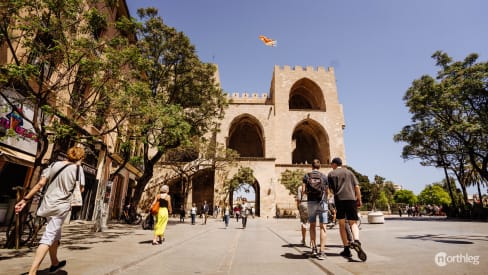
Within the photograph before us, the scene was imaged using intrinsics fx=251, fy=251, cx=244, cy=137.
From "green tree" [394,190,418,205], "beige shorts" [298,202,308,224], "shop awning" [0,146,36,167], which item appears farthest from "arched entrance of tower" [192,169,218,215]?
"green tree" [394,190,418,205]

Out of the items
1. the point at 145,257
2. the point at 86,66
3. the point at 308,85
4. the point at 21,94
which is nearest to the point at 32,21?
the point at 86,66

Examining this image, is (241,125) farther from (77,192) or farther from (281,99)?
(77,192)

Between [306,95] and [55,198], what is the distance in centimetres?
4110

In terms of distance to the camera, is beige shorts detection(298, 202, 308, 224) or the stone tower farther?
the stone tower

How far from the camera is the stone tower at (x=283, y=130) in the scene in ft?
93.8

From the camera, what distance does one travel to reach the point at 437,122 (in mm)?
21938

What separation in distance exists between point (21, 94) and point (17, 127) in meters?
1.06

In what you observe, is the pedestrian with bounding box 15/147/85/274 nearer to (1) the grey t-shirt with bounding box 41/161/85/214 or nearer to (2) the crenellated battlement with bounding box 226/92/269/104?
(1) the grey t-shirt with bounding box 41/161/85/214

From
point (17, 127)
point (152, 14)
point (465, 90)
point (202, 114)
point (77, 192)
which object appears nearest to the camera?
point (77, 192)

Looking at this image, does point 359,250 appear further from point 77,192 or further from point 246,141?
point 246,141

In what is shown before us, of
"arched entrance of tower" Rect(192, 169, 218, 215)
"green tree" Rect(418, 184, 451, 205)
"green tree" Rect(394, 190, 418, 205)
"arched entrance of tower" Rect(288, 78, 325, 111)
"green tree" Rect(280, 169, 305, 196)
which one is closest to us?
"green tree" Rect(280, 169, 305, 196)

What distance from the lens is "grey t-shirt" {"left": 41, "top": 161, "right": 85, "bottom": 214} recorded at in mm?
3193

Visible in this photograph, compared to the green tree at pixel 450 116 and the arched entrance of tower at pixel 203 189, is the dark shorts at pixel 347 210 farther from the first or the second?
the arched entrance of tower at pixel 203 189

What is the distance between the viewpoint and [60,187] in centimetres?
328
